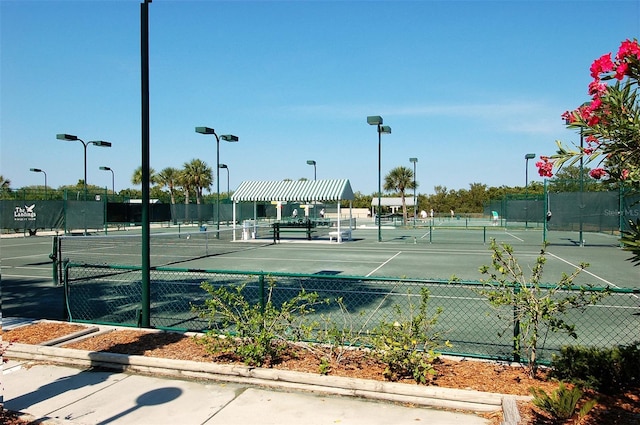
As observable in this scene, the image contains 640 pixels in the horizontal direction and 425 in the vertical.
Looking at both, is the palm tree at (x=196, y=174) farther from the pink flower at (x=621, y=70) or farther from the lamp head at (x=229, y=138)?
the pink flower at (x=621, y=70)

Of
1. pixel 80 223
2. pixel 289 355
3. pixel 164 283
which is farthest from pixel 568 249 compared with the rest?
pixel 80 223

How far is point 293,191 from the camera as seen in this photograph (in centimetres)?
2859

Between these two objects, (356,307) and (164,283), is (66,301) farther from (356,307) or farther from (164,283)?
(356,307)

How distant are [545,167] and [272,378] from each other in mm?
3684

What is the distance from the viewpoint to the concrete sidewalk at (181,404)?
14.7 feet

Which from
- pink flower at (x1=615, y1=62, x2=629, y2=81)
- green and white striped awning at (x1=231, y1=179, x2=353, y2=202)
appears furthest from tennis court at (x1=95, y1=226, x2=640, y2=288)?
pink flower at (x1=615, y1=62, x2=629, y2=81)

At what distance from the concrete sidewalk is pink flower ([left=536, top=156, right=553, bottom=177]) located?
8.31 ft

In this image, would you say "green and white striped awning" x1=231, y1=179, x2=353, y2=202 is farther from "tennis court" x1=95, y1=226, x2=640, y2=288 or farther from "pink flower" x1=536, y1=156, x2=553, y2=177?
"pink flower" x1=536, y1=156, x2=553, y2=177

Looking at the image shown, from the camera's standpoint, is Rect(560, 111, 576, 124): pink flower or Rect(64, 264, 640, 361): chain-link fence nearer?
Rect(560, 111, 576, 124): pink flower

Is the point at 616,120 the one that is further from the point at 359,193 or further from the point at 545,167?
the point at 359,193

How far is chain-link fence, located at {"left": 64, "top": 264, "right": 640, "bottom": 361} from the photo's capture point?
687 centimetres

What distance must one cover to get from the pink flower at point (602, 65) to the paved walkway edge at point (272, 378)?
3.16 metres

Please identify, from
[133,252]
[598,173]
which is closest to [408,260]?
[133,252]

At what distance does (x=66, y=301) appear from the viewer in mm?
8133
